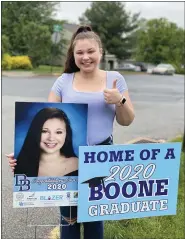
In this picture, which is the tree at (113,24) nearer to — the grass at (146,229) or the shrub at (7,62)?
the shrub at (7,62)

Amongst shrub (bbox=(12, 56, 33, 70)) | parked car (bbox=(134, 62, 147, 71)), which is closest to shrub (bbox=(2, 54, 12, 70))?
shrub (bbox=(12, 56, 33, 70))

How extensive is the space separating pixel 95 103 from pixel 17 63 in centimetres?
2518

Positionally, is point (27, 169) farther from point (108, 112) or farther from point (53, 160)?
point (108, 112)

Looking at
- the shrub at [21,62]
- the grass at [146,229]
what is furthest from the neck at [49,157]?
the shrub at [21,62]

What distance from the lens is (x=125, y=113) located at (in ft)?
6.52

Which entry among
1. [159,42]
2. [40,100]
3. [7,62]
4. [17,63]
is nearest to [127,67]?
[159,42]

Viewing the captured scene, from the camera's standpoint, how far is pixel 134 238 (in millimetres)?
3029

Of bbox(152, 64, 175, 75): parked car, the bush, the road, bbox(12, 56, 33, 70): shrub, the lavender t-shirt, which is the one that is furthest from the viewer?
bbox(152, 64, 175, 75): parked car

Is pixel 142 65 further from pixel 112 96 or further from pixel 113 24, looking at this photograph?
pixel 112 96

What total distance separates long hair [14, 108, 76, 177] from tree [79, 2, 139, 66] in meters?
33.4

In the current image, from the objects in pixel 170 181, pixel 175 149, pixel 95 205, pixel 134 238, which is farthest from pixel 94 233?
pixel 134 238

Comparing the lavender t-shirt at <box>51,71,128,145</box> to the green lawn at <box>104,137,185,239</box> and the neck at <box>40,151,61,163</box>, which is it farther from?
the green lawn at <box>104,137,185,239</box>

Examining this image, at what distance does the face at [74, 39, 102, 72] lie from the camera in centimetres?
199

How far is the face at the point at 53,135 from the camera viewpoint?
1.98 metres
